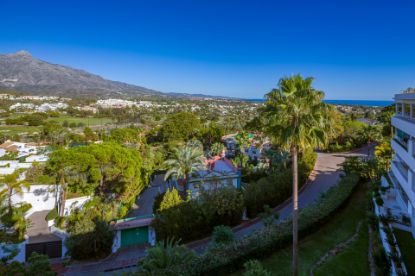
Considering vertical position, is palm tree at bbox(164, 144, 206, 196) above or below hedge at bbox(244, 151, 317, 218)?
above

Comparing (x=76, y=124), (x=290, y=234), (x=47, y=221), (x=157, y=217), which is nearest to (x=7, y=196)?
(x=47, y=221)

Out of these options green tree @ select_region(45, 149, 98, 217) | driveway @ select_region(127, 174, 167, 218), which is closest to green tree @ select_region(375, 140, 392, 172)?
driveway @ select_region(127, 174, 167, 218)

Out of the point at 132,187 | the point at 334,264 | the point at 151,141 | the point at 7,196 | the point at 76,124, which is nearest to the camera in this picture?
the point at 334,264

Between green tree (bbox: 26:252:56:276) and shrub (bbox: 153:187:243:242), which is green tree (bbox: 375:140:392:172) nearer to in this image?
shrub (bbox: 153:187:243:242)

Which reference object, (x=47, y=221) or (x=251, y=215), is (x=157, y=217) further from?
(x=47, y=221)

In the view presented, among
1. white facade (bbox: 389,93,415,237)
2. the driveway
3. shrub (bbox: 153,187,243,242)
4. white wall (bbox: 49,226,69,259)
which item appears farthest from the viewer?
the driveway

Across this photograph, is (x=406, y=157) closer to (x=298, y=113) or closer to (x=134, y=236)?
(x=298, y=113)

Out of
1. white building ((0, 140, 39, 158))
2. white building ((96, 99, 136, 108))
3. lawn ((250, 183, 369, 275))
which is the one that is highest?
white building ((96, 99, 136, 108))

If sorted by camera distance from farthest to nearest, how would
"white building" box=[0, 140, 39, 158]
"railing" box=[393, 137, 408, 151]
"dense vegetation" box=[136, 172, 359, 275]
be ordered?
1. "white building" box=[0, 140, 39, 158]
2. "railing" box=[393, 137, 408, 151]
3. "dense vegetation" box=[136, 172, 359, 275]
